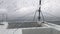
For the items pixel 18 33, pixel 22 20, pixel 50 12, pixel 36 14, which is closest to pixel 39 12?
pixel 36 14

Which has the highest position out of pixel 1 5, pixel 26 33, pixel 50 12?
pixel 1 5

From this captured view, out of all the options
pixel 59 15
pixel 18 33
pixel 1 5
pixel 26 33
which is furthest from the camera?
pixel 1 5

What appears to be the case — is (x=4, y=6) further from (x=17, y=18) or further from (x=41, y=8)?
(x=41, y=8)

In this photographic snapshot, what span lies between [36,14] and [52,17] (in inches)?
40.5

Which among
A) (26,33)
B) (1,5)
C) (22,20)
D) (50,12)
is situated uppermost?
(1,5)

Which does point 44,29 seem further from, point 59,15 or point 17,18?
point 17,18

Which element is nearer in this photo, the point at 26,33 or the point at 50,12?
the point at 26,33

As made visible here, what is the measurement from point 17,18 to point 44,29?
253cm

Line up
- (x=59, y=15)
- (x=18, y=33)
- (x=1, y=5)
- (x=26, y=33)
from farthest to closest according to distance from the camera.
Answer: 1. (x=1, y=5)
2. (x=59, y=15)
3. (x=26, y=33)
4. (x=18, y=33)

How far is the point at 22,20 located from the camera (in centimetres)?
758

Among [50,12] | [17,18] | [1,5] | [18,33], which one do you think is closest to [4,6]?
[1,5]

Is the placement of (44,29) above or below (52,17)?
below

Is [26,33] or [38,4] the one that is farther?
[38,4]

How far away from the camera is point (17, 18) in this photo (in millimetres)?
7398
